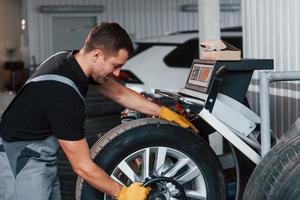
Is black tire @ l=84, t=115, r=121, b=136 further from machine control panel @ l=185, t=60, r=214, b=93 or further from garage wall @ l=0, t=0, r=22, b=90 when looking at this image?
garage wall @ l=0, t=0, r=22, b=90

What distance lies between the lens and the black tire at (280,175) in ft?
10.3

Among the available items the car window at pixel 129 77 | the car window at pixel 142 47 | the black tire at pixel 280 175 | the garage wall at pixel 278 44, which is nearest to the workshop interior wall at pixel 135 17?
the car window at pixel 142 47

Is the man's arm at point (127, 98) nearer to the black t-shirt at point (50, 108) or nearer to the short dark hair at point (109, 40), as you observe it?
the black t-shirt at point (50, 108)

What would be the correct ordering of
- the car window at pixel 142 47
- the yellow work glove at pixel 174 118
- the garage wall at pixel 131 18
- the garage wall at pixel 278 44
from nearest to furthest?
the yellow work glove at pixel 174 118
the garage wall at pixel 278 44
the car window at pixel 142 47
the garage wall at pixel 131 18

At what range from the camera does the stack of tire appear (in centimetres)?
504

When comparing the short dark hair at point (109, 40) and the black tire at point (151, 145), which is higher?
the short dark hair at point (109, 40)

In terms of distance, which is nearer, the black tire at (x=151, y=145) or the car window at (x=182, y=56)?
the black tire at (x=151, y=145)

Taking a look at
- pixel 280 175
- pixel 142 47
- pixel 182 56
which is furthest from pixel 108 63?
pixel 142 47

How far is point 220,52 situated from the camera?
3.96 meters

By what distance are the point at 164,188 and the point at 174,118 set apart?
20.4 inches

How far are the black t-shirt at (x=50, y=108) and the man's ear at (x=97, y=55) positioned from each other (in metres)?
0.12

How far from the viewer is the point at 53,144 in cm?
368

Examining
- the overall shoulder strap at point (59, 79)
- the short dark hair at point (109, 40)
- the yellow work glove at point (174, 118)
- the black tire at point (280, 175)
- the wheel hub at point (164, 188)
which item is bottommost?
the wheel hub at point (164, 188)

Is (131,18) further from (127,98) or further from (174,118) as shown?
(174,118)
